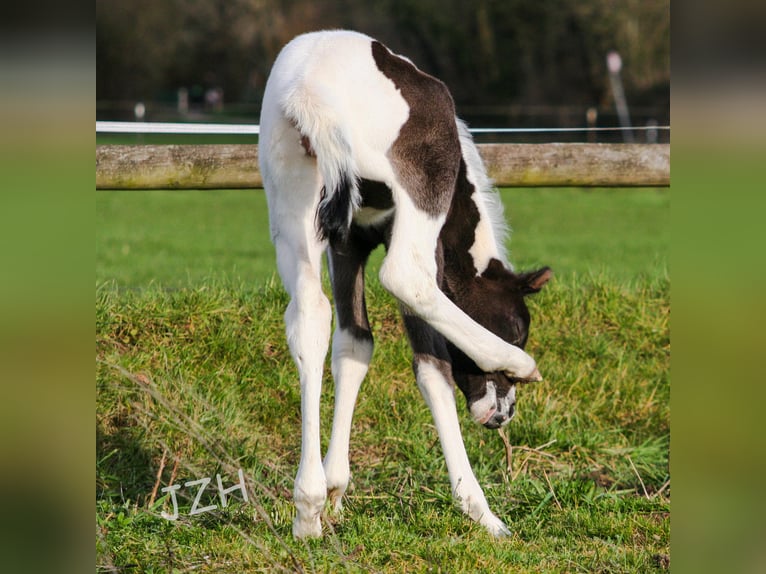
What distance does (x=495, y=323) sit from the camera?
4383 mm

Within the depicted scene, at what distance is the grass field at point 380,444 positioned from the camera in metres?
3.56

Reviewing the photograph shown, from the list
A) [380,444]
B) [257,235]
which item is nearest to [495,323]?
[380,444]

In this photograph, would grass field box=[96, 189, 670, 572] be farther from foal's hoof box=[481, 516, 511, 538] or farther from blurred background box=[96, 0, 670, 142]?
blurred background box=[96, 0, 670, 142]

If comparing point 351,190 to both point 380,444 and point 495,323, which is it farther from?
point 380,444

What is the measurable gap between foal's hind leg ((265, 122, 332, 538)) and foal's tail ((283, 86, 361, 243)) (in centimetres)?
23

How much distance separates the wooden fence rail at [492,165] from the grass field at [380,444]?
748mm

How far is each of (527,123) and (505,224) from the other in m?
27.8

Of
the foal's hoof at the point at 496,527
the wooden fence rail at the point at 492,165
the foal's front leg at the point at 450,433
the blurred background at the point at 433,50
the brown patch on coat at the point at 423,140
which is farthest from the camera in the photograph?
the blurred background at the point at 433,50

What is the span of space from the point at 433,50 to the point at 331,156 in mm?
39699

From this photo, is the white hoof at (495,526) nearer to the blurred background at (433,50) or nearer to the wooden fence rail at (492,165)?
the wooden fence rail at (492,165)

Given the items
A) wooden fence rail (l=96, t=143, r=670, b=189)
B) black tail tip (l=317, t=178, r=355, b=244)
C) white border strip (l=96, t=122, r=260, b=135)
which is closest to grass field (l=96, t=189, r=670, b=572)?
wooden fence rail (l=96, t=143, r=670, b=189)

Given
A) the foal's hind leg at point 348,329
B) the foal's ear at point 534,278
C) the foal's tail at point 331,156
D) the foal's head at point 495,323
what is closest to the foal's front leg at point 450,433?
the foal's head at point 495,323

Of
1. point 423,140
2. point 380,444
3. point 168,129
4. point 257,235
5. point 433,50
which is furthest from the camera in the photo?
point 433,50

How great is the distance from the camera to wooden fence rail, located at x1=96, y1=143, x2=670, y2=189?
5.54 meters
